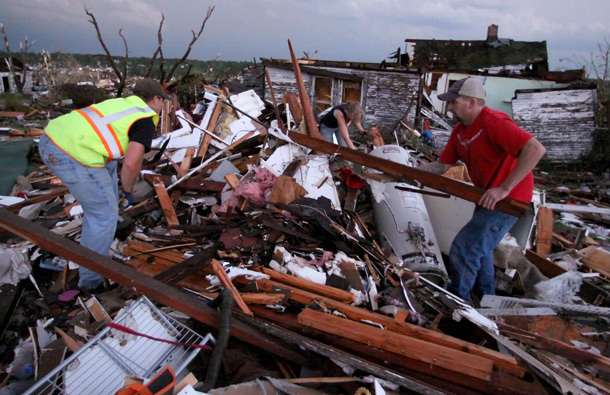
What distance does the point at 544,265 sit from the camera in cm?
398

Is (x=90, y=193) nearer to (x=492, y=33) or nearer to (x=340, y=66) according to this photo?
(x=340, y=66)

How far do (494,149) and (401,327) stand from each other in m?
1.50

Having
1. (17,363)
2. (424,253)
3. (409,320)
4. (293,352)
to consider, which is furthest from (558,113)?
(17,363)

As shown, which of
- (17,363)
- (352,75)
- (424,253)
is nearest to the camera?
(17,363)

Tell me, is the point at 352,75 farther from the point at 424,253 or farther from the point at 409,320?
the point at 409,320

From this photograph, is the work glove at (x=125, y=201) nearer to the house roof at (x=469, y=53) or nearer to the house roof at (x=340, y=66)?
the house roof at (x=340, y=66)

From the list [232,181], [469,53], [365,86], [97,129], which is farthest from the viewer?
[469,53]

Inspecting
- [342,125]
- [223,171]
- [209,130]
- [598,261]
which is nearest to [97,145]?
[223,171]

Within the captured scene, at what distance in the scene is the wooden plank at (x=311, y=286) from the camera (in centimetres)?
261

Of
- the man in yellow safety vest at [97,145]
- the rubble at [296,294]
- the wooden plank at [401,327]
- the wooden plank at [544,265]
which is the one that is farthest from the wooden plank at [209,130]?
the wooden plank at [544,265]

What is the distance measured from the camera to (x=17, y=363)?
242 cm

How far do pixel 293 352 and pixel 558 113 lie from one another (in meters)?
14.2

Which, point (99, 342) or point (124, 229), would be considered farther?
point (124, 229)

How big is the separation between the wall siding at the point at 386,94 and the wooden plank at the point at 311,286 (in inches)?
387
